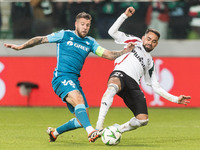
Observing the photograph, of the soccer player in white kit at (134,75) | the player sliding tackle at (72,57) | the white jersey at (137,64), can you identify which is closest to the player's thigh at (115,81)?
the soccer player in white kit at (134,75)

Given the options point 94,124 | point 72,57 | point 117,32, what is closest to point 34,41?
point 72,57

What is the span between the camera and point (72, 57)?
8.31 m

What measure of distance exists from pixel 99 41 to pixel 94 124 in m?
4.79

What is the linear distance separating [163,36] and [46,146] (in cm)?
881

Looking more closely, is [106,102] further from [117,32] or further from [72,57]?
[117,32]

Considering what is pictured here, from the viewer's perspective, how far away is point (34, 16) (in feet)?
52.6

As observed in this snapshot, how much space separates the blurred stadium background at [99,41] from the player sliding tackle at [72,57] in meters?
6.80

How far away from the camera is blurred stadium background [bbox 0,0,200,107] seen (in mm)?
15312

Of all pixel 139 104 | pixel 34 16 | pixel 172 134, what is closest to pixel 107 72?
pixel 34 16

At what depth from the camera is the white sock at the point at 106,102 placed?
799 centimetres

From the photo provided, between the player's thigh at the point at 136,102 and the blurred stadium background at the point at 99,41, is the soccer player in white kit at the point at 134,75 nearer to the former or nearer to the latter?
the player's thigh at the point at 136,102

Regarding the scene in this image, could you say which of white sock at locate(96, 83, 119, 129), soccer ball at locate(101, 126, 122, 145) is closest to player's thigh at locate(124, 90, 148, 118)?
white sock at locate(96, 83, 119, 129)

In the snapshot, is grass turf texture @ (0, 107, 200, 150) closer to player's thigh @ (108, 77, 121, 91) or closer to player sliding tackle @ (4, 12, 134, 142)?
player sliding tackle @ (4, 12, 134, 142)

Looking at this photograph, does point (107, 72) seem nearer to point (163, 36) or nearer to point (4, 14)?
point (163, 36)
